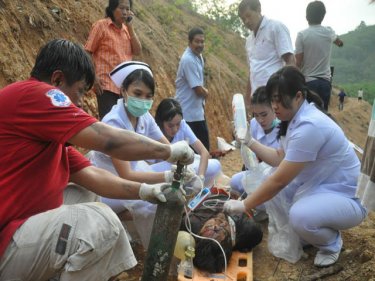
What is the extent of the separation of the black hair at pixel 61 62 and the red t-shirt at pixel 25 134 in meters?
0.12

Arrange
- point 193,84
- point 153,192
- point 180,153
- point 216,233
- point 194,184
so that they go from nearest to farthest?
point 180,153
point 153,192
point 194,184
point 216,233
point 193,84

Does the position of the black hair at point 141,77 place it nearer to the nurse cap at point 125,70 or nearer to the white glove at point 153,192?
the nurse cap at point 125,70

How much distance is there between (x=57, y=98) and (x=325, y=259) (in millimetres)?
2297

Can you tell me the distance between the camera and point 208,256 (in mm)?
2926

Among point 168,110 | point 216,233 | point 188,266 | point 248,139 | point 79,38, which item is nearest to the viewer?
point 188,266

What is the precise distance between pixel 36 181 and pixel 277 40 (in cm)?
329

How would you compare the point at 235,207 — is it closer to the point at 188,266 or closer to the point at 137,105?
the point at 188,266

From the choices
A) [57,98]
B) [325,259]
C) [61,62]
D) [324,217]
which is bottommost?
[325,259]

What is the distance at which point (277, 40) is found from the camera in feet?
15.0

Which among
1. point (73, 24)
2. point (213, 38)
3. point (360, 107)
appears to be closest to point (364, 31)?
point (360, 107)

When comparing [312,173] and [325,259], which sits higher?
[312,173]

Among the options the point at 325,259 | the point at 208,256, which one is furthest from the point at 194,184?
the point at 325,259

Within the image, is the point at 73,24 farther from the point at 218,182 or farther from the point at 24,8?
the point at 218,182

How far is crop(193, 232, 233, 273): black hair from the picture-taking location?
2926 mm
